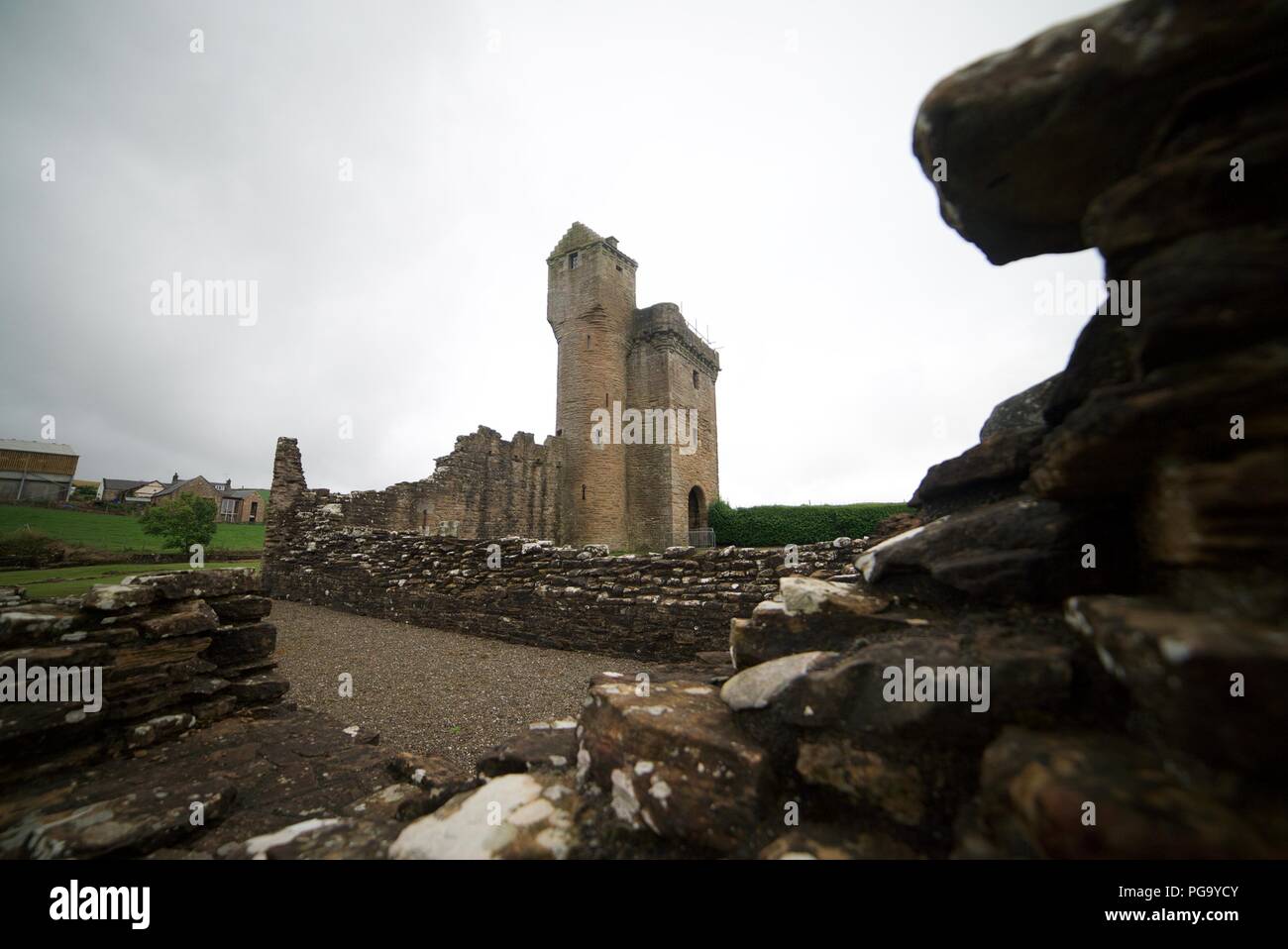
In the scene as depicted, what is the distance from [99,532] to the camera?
25.1 metres

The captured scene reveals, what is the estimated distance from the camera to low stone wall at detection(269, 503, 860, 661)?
660cm

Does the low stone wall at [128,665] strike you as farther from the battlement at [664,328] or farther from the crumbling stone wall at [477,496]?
the battlement at [664,328]

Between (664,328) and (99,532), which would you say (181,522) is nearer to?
(99,532)

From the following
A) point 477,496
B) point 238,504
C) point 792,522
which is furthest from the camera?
point 238,504

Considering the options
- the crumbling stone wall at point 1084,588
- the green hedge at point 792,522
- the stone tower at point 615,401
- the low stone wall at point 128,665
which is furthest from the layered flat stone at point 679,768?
the stone tower at point 615,401

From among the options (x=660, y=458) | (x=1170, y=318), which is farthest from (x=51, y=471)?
Answer: (x=1170, y=318)

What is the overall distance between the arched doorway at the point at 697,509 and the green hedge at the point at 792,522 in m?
0.32

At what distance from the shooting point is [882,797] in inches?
60.6

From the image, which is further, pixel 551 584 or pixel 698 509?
pixel 698 509

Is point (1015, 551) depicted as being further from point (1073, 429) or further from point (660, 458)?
point (660, 458)

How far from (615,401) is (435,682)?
59.0 ft

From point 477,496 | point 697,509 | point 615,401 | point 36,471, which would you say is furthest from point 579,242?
point 36,471

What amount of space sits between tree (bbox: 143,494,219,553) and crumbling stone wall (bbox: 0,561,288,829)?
23460 mm

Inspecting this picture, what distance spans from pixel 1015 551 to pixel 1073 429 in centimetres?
49
